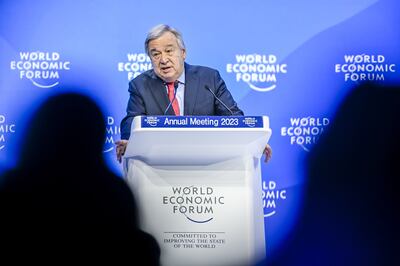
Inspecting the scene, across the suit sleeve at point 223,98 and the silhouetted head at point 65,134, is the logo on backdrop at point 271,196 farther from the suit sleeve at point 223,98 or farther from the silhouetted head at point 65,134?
the silhouetted head at point 65,134

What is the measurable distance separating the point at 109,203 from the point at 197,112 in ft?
2.16

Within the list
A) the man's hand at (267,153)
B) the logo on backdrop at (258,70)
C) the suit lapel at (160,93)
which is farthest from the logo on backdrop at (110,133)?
the man's hand at (267,153)

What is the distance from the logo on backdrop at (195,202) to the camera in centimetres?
271

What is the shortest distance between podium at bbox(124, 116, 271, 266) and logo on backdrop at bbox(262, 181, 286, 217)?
670 mm

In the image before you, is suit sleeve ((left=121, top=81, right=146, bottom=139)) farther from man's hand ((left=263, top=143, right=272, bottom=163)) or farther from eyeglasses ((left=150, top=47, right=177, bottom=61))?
man's hand ((left=263, top=143, right=272, bottom=163))

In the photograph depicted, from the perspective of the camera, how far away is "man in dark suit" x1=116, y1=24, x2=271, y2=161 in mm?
3398

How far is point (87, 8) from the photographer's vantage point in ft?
11.7

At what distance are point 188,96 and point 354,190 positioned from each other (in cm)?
101

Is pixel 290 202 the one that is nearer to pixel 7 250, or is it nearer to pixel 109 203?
pixel 109 203

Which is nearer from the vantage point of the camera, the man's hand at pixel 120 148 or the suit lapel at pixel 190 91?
the man's hand at pixel 120 148

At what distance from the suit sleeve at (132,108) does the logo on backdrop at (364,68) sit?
42.9 inches

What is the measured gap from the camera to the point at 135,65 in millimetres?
3504

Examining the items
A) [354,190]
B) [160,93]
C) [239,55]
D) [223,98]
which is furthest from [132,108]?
[354,190]

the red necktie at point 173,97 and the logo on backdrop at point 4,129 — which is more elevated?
the red necktie at point 173,97
